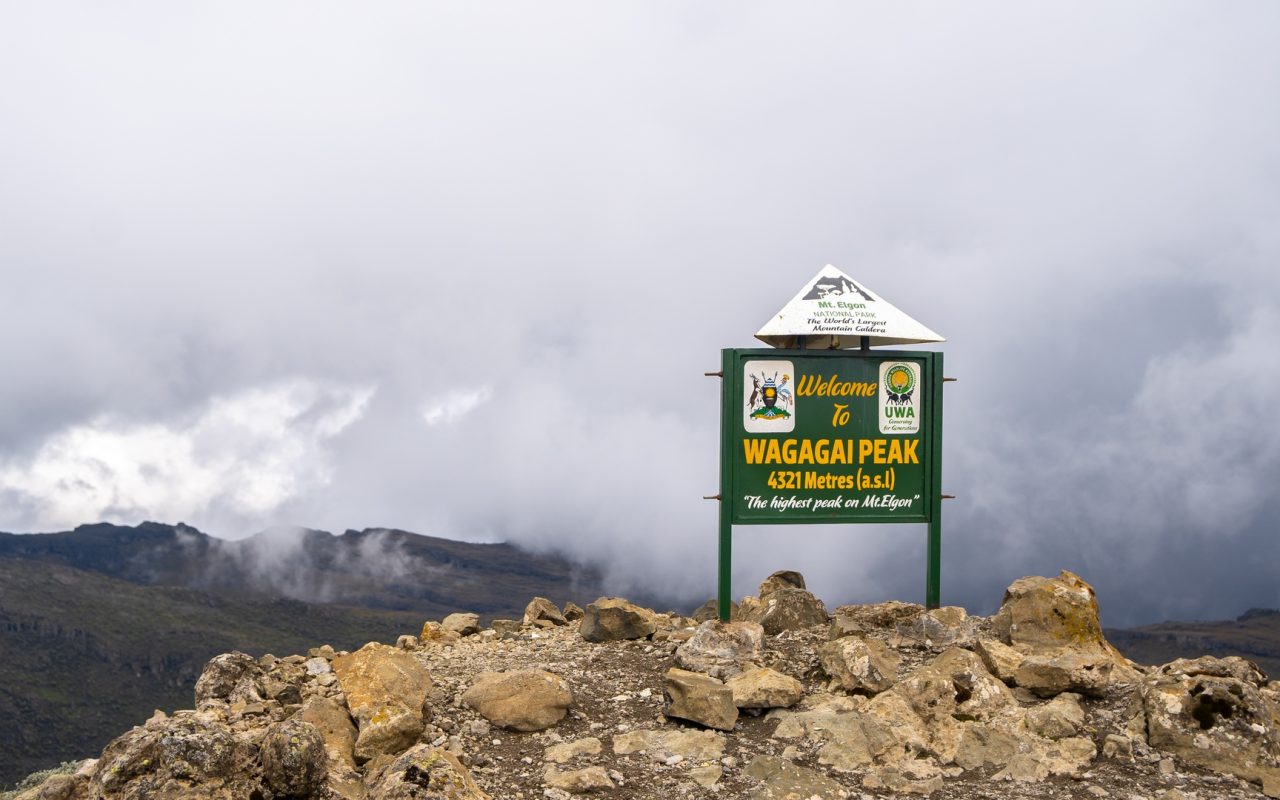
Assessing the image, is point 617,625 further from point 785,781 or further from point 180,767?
point 180,767

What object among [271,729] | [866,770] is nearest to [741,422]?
[866,770]

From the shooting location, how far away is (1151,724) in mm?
12547

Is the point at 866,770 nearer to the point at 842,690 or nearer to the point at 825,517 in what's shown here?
the point at 842,690

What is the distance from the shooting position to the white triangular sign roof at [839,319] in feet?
52.9

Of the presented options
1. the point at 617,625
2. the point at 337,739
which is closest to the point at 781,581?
the point at 617,625

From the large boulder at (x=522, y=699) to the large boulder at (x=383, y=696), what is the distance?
68 centimetres

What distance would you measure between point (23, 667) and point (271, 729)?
142067 millimetres

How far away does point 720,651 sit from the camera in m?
13.8

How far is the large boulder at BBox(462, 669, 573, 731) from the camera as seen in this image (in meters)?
12.2

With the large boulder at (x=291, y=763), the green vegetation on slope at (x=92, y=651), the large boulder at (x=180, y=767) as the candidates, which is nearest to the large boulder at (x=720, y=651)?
the large boulder at (x=291, y=763)

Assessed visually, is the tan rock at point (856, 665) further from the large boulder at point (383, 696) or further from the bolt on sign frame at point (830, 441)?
the large boulder at point (383, 696)

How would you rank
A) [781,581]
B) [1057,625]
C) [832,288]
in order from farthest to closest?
[781,581] → [832,288] → [1057,625]

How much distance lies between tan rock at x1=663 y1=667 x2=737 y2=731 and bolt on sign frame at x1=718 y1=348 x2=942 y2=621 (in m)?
3.35

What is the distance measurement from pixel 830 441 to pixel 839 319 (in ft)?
6.13
